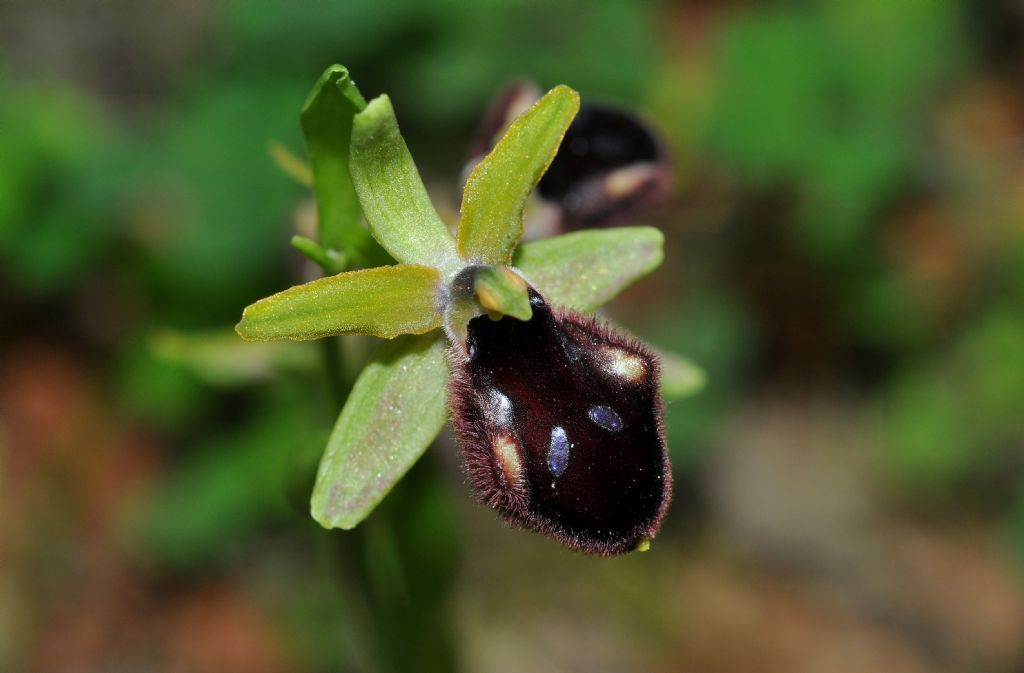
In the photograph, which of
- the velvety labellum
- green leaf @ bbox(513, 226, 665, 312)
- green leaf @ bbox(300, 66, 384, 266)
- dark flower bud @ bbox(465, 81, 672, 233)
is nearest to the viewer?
the velvety labellum

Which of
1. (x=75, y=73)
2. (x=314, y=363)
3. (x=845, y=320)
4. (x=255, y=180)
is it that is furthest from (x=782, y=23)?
(x=75, y=73)

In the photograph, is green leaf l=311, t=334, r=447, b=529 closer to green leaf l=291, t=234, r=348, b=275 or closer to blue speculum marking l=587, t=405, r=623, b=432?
green leaf l=291, t=234, r=348, b=275

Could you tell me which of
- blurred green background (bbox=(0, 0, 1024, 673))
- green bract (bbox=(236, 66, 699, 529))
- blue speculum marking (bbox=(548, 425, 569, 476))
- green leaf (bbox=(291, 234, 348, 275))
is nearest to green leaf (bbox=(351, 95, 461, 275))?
green bract (bbox=(236, 66, 699, 529))

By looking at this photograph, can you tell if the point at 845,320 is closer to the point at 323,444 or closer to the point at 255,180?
Result: the point at 255,180

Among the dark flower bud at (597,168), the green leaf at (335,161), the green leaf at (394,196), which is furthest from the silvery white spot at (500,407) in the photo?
the dark flower bud at (597,168)

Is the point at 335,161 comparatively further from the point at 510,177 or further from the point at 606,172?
the point at 606,172

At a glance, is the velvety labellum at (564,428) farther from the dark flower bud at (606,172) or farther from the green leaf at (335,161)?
the dark flower bud at (606,172)
